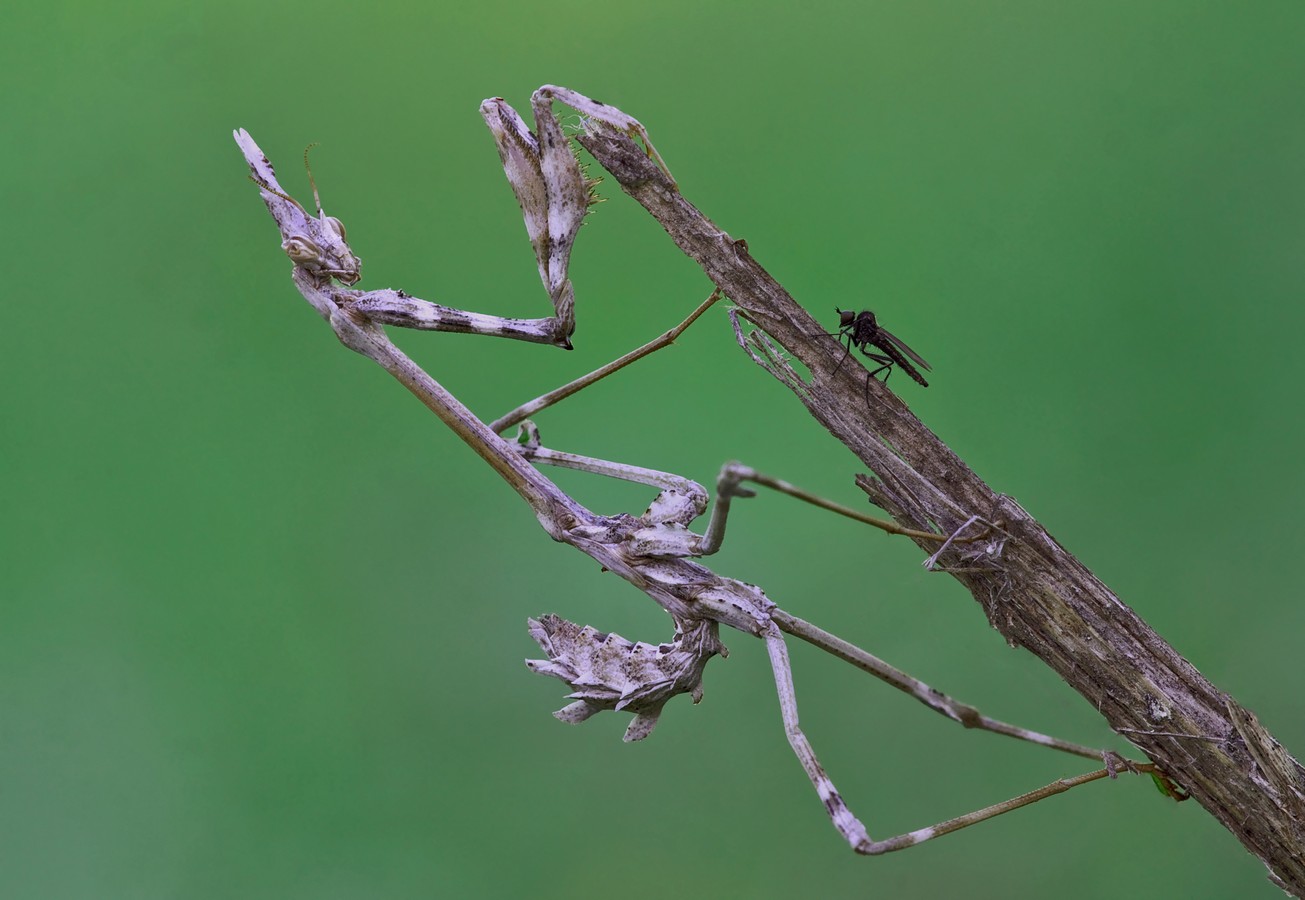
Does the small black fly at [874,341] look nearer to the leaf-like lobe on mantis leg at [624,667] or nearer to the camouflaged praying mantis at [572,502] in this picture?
the camouflaged praying mantis at [572,502]

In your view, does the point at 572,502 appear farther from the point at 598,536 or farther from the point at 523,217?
the point at 523,217

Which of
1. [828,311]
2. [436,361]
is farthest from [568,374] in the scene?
[828,311]

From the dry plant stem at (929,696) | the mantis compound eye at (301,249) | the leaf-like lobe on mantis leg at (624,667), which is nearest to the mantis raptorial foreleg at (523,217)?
the mantis compound eye at (301,249)

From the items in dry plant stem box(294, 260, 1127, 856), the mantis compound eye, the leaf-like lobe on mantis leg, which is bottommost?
the leaf-like lobe on mantis leg

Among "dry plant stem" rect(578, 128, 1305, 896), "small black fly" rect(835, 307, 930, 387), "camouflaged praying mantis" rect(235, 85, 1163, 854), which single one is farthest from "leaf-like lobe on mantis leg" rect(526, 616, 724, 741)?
"small black fly" rect(835, 307, 930, 387)

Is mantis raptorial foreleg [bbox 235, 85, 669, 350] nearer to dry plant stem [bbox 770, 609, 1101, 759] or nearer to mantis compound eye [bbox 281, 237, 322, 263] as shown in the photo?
mantis compound eye [bbox 281, 237, 322, 263]

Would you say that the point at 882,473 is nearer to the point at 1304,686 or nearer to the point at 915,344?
the point at 915,344
